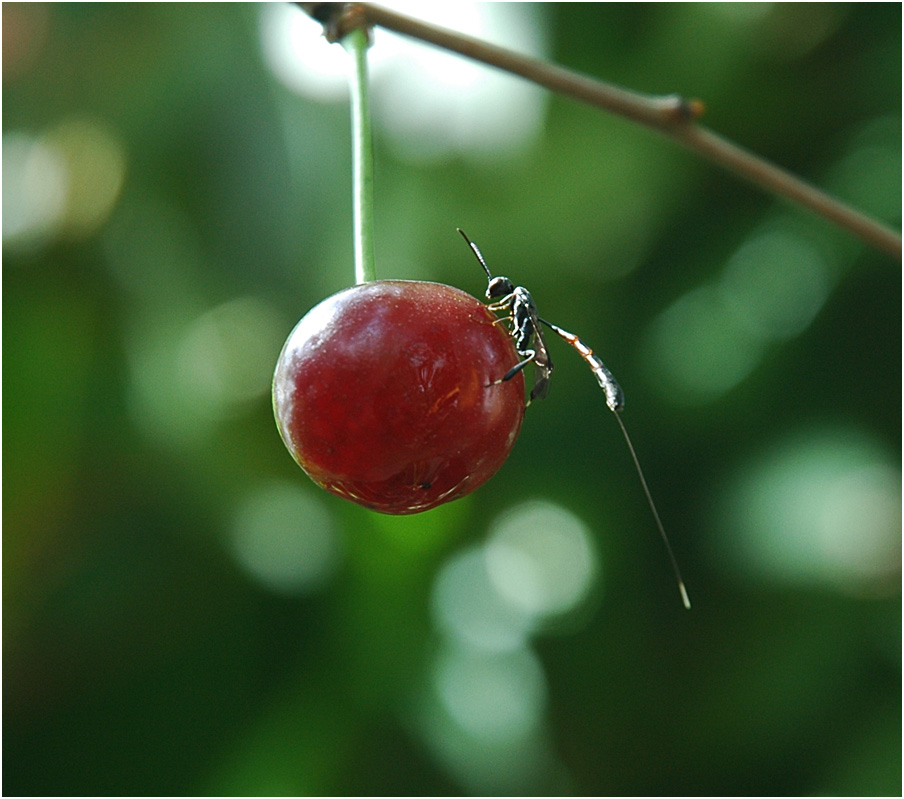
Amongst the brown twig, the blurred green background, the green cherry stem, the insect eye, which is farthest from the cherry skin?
the blurred green background

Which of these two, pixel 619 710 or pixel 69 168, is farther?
pixel 69 168

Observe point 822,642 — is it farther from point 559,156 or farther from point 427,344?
point 427,344

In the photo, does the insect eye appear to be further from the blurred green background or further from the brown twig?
the blurred green background

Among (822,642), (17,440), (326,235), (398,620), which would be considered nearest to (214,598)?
(398,620)

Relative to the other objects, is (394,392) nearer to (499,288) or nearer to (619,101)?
(499,288)

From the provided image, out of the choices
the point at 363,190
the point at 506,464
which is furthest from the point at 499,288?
the point at 506,464

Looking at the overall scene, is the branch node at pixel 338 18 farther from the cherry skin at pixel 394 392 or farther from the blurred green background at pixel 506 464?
the blurred green background at pixel 506 464
